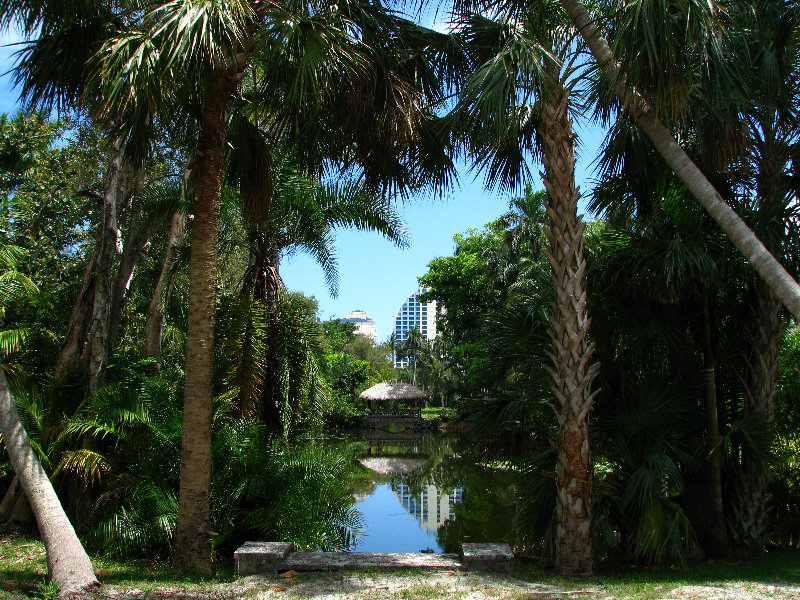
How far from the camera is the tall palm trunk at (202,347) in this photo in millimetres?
6203

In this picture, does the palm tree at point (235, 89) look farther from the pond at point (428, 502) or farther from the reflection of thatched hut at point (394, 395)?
the reflection of thatched hut at point (394, 395)

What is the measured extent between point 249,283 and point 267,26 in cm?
526

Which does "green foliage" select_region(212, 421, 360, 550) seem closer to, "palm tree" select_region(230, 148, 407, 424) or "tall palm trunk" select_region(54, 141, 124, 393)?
"palm tree" select_region(230, 148, 407, 424)

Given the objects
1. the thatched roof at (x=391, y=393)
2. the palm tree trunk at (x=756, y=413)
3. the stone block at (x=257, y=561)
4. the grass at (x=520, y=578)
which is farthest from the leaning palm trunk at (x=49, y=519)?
the thatched roof at (x=391, y=393)

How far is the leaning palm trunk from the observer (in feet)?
16.7

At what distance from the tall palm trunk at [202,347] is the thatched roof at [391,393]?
117ft

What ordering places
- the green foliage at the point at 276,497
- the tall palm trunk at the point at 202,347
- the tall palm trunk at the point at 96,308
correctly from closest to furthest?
1. the tall palm trunk at the point at 202,347
2. the green foliage at the point at 276,497
3. the tall palm trunk at the point at 96,308

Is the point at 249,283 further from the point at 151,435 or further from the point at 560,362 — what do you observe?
the point at 560,362

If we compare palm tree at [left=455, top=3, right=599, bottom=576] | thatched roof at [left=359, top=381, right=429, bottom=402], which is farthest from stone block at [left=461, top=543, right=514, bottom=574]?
thatched roof at [left=359, top=381, right=429, bottom=402]

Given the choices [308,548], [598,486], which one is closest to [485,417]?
[598,486]

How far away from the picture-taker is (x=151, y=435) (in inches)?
324

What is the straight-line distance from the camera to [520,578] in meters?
5.91

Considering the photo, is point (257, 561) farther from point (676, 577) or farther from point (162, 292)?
point (162, 292)

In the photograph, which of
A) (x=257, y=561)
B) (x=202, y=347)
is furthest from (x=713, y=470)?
(x=202, y=347)
